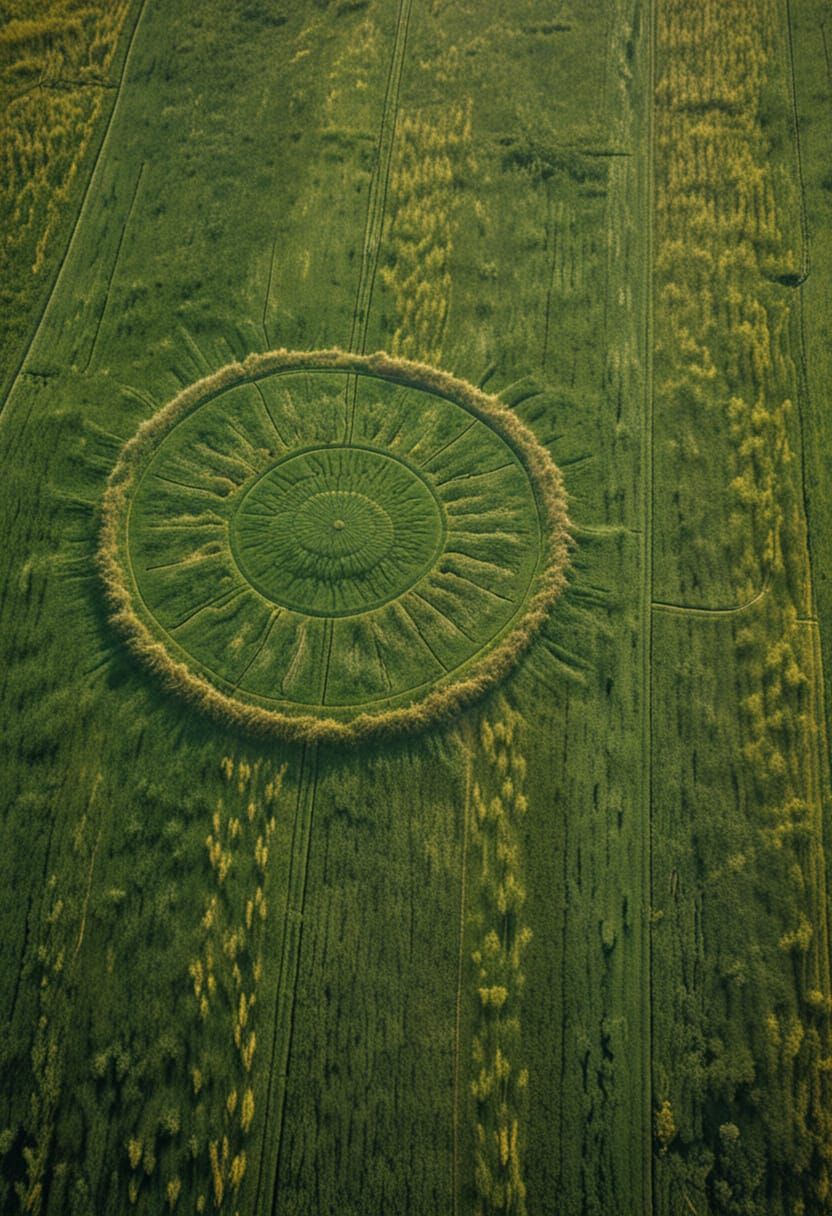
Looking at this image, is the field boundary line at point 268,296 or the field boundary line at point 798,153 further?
the field boundary line at point 798,153

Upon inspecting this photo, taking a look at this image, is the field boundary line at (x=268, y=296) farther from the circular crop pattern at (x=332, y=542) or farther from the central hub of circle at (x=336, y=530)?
the central hub of circle at (x=336, y=530)

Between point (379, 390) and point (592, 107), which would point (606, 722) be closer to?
point (379, 390)

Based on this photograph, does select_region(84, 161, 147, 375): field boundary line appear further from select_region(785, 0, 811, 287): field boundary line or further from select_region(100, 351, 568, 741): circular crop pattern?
select_region(785, 0, 811, 287): field boundary line

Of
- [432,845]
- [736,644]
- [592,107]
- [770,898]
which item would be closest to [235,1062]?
[432,845]

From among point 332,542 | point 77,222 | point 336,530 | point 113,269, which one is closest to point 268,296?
point 113,269

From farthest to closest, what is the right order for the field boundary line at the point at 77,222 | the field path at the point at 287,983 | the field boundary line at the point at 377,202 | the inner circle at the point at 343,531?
1. the field boundary line at the point at 377,202
2. the field boundary line at the point at 77,222
3. the inner circle at the point at 343,531
4. the field path at the point at 287,983

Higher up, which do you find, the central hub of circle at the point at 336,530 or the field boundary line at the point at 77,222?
the field boundary line at the point at 77,222

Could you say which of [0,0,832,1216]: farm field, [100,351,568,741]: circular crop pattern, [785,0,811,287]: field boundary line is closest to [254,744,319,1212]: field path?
[0,0,832,1216]: farm field

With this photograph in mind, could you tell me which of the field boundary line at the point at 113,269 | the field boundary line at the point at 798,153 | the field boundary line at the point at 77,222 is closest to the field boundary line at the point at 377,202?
the field boundary line at the point at 113,269
